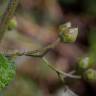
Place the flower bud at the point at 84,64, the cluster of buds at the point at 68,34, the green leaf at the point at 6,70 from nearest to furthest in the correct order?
the green leaf at the point at 6,70
the cluster of buds at the point at 68,34
the flower bud at the point at 84,64

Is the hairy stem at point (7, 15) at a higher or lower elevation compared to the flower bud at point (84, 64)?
higher

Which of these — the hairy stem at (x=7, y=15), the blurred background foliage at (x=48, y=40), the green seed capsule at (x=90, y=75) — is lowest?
the blurred background foliage at (x=48, y=40)

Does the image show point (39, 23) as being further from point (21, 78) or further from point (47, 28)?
point (21, 78)

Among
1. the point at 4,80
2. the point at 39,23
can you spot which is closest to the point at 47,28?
the point at 39,23

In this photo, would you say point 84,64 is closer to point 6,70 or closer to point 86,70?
point 86,70

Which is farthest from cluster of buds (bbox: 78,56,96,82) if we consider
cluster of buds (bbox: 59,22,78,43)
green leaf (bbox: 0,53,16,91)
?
green leaf (bbox: 0,53,16,91)

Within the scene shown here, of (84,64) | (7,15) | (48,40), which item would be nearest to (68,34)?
(84,64)

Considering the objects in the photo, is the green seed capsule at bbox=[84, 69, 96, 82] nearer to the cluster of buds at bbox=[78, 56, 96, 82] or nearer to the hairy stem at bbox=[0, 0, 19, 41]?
the cluster of buds at bbox=[78, 56, 96, 82]

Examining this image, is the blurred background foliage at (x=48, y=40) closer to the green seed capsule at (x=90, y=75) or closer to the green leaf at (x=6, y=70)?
the green seed capsule at (x=90, y=75)

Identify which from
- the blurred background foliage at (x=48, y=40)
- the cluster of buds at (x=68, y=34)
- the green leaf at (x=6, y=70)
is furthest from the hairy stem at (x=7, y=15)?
the blurred background foliage at (x=48, y=40)
